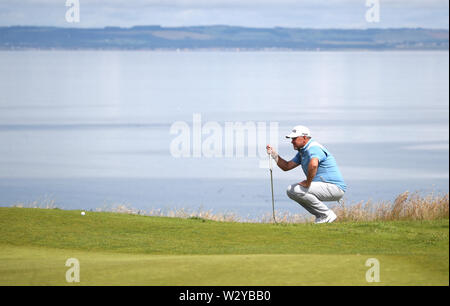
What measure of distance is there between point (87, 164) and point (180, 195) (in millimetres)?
7601

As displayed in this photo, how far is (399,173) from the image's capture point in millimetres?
33594

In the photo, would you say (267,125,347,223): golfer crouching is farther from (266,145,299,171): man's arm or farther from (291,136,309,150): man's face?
(266,145,299,171): man's arm

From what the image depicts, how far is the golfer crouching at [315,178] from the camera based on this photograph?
475 inches

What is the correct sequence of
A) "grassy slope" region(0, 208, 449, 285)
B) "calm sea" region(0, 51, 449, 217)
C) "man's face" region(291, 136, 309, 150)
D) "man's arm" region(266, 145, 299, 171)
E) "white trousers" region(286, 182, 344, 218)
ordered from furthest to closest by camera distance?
"calm sea" region(0, 51, 449, 217)
"man's arm" region(266, 145, 299, 171)
"white trousers" region(286, 182, 344, 218)
"man's face" region(291, 136, 309, 150)
"grassy slope" region(0, 208, 449, 285)

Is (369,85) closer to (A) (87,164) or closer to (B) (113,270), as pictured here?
(A) (87,164)

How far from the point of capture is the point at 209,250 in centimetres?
978

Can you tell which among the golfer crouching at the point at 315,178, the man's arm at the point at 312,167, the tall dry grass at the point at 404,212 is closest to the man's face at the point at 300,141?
the golfer crouching at the point at 315,178

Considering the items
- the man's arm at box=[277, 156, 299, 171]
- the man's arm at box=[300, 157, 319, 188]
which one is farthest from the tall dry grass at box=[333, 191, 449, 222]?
the man's arm at box=[300, 157, 319, 188]

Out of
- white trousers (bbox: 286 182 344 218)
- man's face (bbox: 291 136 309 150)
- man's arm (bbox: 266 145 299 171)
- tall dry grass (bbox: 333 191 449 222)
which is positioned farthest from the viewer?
tall dry grass (bbox: 333 191 449 222)

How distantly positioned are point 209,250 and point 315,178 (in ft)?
10.1

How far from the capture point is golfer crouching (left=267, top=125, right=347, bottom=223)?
12055mm

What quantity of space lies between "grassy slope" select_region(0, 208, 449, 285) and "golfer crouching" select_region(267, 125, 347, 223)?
84 centimetres

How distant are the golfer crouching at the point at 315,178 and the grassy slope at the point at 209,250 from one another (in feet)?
2.77

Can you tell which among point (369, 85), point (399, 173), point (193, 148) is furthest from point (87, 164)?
point (369, 85)
